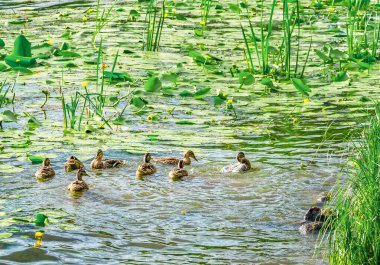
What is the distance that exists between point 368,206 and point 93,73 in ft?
22.5

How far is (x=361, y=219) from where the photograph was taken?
19.2 ft

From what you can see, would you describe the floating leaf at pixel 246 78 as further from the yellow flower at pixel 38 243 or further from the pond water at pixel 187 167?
the yellow flower at pixel 38 243

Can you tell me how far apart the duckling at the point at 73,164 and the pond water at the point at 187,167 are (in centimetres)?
9

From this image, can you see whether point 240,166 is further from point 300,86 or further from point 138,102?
point 300,86

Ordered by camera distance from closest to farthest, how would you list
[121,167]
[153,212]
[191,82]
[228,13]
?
1. [153,212]
2. [121,167]
3. [191,82]
4. [228,13]

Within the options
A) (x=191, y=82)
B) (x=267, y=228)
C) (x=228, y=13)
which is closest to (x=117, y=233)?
(x=267, y=228)

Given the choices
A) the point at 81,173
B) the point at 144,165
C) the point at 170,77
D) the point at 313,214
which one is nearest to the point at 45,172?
the point at 81,173

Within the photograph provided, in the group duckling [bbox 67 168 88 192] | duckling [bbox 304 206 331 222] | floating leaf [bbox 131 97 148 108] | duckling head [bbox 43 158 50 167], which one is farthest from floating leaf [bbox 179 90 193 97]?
duckling [bbox 304 206 331 222]

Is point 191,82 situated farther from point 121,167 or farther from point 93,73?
point 121,167

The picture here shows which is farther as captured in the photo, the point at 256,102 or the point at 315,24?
the point at 315,24

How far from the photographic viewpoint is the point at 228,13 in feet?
55.8

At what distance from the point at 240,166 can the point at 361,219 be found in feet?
8.43

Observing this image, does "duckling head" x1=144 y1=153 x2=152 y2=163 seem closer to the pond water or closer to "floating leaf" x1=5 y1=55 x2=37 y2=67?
the pond water

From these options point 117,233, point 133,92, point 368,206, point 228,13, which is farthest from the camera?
point 228,13
